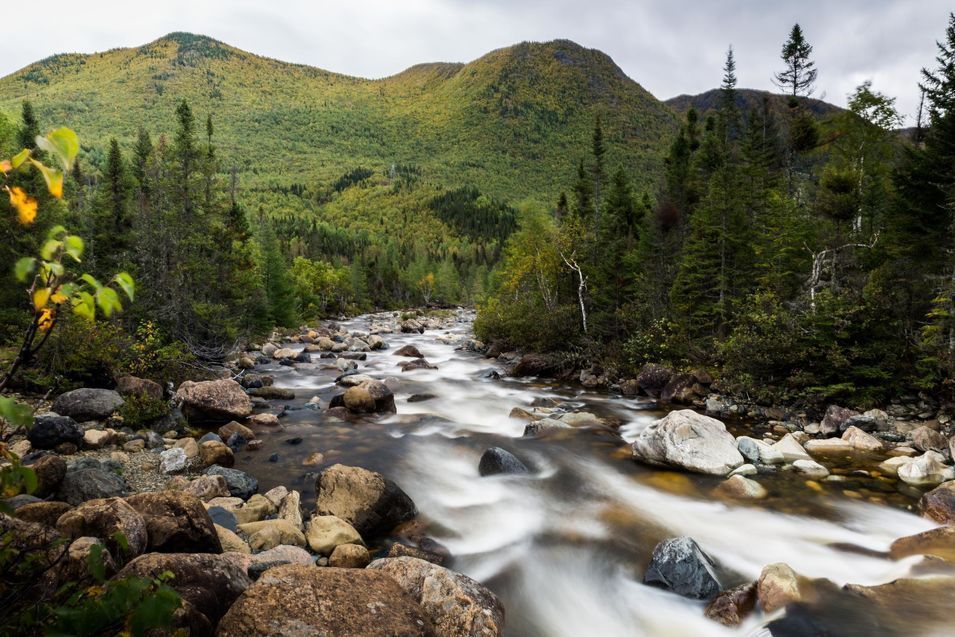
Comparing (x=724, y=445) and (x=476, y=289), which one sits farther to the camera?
(x=476, y=289)

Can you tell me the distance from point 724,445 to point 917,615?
223 inches

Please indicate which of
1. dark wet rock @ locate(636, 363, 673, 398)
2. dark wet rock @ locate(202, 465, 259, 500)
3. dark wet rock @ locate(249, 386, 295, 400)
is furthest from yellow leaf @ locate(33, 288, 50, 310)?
dark wet rock @ locate(636, 363, 673, 398)

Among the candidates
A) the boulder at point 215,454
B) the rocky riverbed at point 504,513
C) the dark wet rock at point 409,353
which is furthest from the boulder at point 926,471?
the dark wet rock at point 409,353

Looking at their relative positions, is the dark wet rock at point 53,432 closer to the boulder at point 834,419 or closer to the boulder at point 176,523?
the boulder at point 176,523

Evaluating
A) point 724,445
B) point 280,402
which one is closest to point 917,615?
point 724,445

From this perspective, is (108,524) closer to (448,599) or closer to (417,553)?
(448,599)

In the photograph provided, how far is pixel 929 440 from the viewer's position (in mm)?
13438

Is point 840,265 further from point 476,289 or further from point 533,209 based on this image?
point 476,289

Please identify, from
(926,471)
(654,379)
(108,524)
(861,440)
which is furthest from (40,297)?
(654,379)

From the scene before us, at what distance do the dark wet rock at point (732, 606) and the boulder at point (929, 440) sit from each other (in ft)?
32.6

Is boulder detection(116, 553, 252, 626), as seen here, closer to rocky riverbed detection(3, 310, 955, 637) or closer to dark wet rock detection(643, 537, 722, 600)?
rocky riverbed detection(3, 310, 955, 637)

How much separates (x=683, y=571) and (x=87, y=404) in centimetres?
1558

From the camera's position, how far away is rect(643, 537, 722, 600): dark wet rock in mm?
7645

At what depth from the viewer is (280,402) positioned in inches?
765
